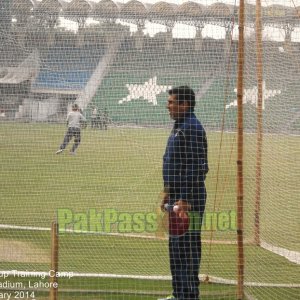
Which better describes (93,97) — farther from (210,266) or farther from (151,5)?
(210,266)

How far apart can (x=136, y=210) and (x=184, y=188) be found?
420 centimetres

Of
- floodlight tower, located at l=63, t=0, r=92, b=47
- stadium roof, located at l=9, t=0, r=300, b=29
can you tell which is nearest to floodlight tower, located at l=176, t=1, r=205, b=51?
stadium roof, located at l=9, t=0, r=300, b=29

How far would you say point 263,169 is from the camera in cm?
704

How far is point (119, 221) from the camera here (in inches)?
351

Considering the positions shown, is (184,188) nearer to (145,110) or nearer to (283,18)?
(283,18)

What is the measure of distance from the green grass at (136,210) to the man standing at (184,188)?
65 cm

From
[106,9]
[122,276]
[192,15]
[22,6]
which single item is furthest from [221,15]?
[122,276]

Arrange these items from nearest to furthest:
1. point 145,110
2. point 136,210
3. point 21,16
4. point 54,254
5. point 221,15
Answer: point 54,254, point 221,15, point 21,16, point 145,110, point 136,210

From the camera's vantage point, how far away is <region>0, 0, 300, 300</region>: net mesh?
657 cm

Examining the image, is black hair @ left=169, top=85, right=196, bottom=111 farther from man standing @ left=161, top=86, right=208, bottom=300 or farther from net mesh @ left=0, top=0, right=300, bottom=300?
net mesh @ left=0, top=0, right=300, bottom=300

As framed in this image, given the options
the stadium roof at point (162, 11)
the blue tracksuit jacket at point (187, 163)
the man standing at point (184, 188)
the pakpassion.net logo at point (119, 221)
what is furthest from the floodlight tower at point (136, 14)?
the pakpassion.net logo at point (119, 221)

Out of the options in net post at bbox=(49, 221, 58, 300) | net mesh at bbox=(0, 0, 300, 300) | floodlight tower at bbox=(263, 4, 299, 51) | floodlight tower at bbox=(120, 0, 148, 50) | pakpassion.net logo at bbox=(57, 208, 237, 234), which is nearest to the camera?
net post at bbox=(49, 221, 58, 300)

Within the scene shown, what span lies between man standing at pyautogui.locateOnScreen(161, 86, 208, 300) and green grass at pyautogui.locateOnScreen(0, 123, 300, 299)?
0.65 m

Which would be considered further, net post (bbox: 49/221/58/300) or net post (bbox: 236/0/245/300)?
net post (bbox: 236/0/245/300)
